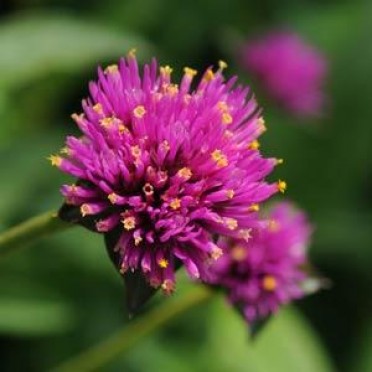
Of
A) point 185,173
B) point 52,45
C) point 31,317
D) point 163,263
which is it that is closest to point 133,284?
point 163,263

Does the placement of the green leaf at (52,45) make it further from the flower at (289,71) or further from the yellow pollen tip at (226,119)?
the yellow pollen tip at (226,119)

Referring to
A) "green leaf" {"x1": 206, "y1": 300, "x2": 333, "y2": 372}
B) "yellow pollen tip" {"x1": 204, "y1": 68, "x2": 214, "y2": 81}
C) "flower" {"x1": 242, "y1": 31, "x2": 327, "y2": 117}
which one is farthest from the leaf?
"flower" {"x1": 242, "y1": 31, "x2": 327, "y2": 117}

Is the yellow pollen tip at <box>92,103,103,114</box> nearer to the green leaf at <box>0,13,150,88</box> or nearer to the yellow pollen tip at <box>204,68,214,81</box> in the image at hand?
the yellow pollen tip at <box>204,68,214,81</box>

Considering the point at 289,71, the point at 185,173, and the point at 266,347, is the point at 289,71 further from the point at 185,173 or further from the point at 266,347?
the point at 185,173

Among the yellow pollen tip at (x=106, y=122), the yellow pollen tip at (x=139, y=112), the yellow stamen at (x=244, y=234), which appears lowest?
the yellow stamen at (x=244, y=234)

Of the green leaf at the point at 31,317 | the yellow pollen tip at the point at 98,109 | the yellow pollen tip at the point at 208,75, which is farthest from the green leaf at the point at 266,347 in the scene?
the yellow pollen tip at the point at 98,109

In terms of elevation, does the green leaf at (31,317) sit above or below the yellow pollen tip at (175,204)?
below

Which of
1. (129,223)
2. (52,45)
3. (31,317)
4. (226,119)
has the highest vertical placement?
(226,119)
